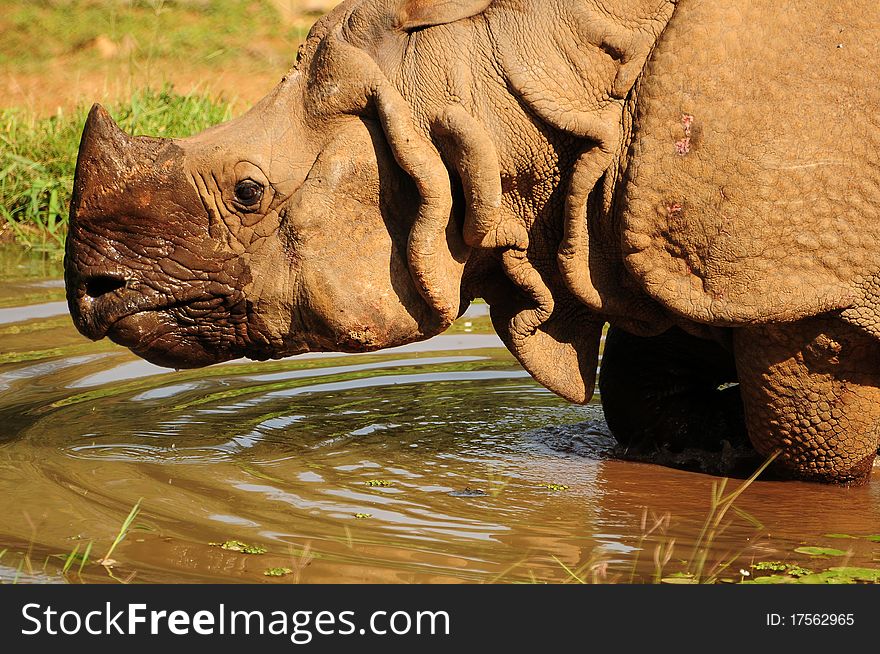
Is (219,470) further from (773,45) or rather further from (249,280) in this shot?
(773,45)

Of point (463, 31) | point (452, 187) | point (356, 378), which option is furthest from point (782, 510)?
point (356, 378)

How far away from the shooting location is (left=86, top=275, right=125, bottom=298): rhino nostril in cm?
486

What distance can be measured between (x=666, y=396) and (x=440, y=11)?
1986 mm

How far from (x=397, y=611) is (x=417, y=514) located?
3.32ft

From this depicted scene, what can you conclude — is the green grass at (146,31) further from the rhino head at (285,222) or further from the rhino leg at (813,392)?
the rhino leg at (813,392)

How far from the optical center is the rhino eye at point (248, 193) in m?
4.80

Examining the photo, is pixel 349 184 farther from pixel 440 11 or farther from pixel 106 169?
pixel 106 169

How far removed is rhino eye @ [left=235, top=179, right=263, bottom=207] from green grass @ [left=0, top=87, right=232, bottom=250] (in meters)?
5.37

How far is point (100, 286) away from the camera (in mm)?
4902

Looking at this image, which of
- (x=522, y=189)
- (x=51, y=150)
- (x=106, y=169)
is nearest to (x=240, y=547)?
(x=106, y=169)

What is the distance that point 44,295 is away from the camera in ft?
28.4

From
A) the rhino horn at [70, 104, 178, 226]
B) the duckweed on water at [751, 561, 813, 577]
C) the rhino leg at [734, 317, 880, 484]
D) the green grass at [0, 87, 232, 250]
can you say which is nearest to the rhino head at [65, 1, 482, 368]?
the rhino horn at [70, 104, 178, 226]

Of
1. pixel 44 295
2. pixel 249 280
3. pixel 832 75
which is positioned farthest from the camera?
pixel 44 295

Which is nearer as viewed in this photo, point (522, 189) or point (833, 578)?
point (833, 578)
